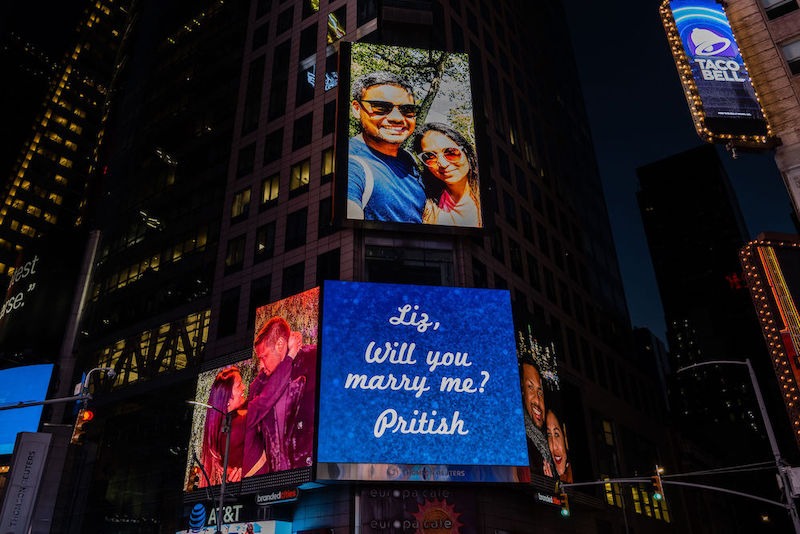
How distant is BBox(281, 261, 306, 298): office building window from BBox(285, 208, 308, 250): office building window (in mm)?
1698

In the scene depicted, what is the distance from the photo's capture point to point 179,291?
53438 mm

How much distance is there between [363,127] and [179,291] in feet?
73.4

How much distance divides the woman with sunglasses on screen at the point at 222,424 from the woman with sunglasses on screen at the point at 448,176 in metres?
16.6

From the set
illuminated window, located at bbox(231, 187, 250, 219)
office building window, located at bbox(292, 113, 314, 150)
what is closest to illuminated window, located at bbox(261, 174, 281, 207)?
illuminated window, located at bbox(231, 187, 250, 219)

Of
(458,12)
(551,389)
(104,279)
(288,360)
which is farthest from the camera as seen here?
(104,279)

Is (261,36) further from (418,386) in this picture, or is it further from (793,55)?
(793,55)

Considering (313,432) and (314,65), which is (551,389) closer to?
(313,432)

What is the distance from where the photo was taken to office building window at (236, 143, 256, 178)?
5228 cm

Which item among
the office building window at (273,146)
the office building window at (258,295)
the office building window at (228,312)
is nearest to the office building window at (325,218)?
the office building window at (258,295)

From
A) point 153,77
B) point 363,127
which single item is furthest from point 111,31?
point 363,127

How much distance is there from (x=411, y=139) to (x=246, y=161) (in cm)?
1686

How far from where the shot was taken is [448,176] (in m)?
42.7

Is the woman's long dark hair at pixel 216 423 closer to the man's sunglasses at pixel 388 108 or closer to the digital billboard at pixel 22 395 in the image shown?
the digital billboard at pixel 22 395

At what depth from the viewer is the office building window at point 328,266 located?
134 ft
